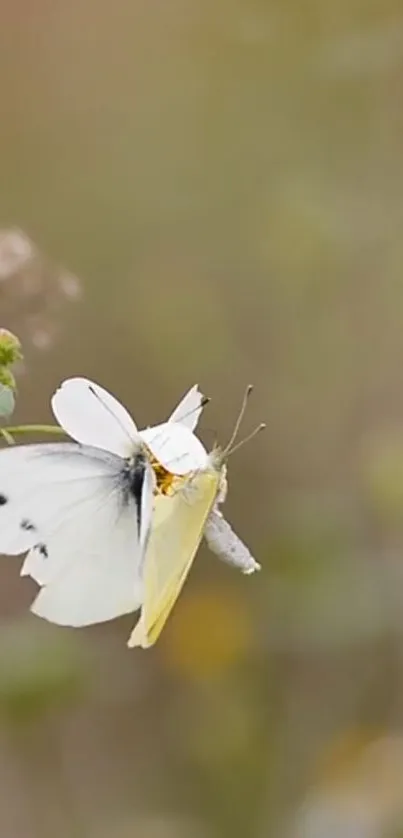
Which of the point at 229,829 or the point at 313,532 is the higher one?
the point at 313,532

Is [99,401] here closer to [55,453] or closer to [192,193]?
[55,453]

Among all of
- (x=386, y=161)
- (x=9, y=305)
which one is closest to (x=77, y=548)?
(x=9, y=305)

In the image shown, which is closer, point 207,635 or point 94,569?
point 94,569

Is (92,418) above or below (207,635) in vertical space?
above

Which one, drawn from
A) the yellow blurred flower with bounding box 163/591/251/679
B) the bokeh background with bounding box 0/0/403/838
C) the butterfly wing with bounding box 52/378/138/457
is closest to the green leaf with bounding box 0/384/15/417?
the butterfly wing with bounding box 52/378/138/457

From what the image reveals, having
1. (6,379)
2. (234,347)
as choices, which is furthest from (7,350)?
(234,347)

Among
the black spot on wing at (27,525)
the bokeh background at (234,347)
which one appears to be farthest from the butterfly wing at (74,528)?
the bokeh background at (234,347)

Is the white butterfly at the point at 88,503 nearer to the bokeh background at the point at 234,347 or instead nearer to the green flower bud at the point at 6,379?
the green flower bud at the point at 6,379

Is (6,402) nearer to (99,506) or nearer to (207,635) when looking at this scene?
(99,506)
